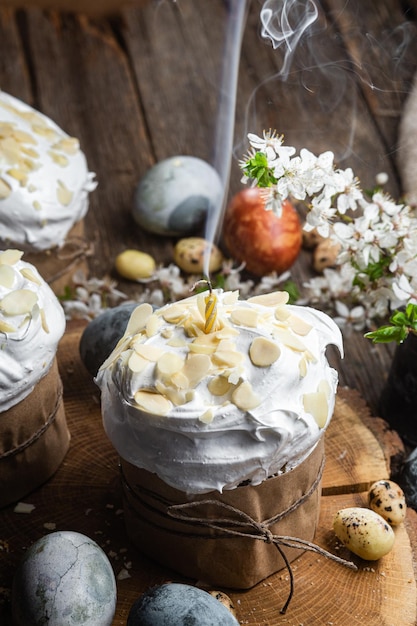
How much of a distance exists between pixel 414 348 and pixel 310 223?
1.19 feet

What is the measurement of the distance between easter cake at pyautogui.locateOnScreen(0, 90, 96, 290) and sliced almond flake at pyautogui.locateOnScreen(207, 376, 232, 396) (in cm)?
83

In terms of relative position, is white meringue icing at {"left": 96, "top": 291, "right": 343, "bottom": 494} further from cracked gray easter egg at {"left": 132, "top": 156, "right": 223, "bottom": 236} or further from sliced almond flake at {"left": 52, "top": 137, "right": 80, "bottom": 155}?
cracked gray easter egg at {"left": 132, "top": 156, "right": 223, "bottom": 236}

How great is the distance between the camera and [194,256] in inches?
91.2

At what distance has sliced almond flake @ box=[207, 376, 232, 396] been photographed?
4.17 ft

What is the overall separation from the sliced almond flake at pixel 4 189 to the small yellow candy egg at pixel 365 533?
3.25 ft

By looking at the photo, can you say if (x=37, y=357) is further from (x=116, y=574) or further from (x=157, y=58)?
(x=157, y=58)

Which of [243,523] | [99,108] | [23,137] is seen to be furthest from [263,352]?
[99,108]

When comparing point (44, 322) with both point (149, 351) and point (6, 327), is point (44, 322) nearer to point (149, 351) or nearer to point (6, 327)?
point (6, 327)

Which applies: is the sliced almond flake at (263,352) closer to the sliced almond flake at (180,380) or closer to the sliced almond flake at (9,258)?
the sliced almond flake at (180,380)

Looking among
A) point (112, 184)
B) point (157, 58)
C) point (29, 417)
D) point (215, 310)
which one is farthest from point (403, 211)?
point (157, 58)

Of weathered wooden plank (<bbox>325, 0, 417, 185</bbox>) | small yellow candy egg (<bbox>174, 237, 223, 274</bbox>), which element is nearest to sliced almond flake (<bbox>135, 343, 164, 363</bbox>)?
small yellow candy egg (<bbox>174, 237, 223, 274</bbox>)

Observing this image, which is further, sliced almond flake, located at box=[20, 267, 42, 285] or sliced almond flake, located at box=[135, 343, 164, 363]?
sliced almond flake, located at box=[20, 267, 42, 285]

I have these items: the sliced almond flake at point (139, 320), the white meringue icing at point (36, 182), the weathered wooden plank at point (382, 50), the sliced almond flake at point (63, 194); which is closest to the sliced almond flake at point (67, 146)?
the white meringue icing at point (36, 182)

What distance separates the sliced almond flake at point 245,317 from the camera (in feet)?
4.43
